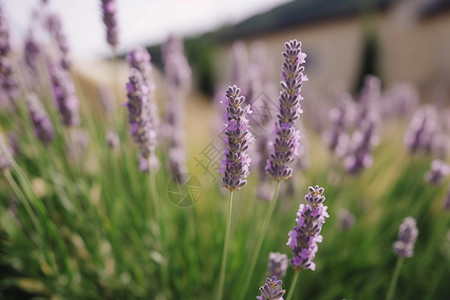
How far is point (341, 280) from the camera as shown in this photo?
1.97 m

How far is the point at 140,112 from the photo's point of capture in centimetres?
111

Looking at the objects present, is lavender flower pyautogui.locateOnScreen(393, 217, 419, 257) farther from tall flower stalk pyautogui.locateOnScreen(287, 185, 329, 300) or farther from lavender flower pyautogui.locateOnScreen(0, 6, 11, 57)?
lavender flower pyautogui.locateOnScreen(0, 6, 11, 57)

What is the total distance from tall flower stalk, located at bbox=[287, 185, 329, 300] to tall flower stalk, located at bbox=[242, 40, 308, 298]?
0.31 feet

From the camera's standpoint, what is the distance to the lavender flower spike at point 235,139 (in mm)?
791

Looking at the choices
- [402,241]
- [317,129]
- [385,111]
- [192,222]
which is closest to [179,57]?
[192,222]

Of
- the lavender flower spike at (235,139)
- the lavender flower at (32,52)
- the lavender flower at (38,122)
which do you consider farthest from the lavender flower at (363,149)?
the lavender flower at (32,52)

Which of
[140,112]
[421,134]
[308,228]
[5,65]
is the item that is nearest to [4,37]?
[5,65]

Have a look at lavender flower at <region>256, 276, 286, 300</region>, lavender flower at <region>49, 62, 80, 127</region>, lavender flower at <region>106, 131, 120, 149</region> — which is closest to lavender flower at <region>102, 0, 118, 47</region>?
lavender flower at <region>49, 62, 80, 127</region>

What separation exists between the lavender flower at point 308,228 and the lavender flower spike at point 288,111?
14 cm

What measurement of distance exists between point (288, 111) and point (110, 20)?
3.08 feet

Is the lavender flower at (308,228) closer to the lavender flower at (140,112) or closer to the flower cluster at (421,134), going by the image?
the lavender flower at (140,112)

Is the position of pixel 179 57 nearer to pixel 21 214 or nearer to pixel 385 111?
pixel 21 214

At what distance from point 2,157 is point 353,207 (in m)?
2.14

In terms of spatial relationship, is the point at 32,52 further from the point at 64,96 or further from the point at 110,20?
the point at 110,20
